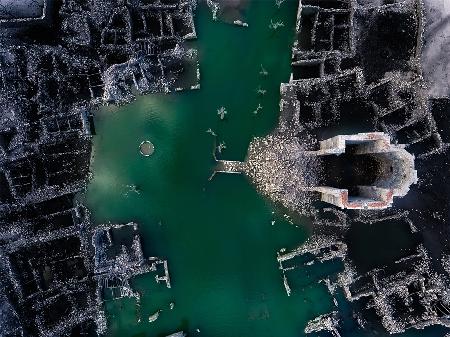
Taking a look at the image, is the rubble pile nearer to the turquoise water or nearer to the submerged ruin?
the submerged ruin

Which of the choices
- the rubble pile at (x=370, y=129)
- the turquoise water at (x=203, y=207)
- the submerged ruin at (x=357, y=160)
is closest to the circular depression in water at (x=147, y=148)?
the turquoise water at (x=203, y=207)

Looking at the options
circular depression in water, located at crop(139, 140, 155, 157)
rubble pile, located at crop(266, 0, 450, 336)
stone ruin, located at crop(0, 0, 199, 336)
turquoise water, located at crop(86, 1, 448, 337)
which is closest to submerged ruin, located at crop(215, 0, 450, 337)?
rubble pile, located at crop(266, 0, 450, 336)

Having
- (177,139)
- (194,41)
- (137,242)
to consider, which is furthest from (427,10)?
(137,242)

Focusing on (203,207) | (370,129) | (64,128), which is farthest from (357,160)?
(64,128)

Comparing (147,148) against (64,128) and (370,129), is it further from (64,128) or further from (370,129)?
(370,129)

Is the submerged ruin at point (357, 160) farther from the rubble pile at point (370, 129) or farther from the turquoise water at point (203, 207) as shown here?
the turquoise water at point (203, 207)

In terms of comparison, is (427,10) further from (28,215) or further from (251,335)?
(28,215)

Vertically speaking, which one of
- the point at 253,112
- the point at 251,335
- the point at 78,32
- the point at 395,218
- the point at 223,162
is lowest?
the point at 251,335
